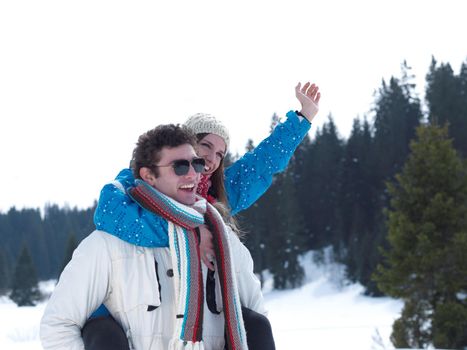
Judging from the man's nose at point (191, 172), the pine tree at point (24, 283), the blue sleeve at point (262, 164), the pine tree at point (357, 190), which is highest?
the pine tree at point (357, 190)

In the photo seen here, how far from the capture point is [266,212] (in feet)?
156

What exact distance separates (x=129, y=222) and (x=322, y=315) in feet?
113

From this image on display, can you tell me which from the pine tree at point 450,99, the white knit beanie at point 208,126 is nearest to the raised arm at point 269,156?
the white knit beanie at point 208,126

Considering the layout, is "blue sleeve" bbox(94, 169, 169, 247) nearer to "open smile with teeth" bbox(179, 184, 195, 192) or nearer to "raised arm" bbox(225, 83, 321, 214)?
"open smile with teeth" bbox(179, 184, 195, 192)

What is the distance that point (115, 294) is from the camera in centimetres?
246

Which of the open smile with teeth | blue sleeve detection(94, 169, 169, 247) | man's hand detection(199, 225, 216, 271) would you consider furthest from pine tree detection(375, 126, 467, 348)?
blue sleeve detection(94, 169, 169, 247)

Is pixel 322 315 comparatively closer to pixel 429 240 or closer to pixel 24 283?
pixel 429 240

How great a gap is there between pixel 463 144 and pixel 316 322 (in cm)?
2018

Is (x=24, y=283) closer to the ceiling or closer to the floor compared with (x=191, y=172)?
closer to the ceiling

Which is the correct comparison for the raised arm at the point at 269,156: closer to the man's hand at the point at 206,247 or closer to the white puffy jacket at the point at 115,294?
the man's hand at the point at 206,247

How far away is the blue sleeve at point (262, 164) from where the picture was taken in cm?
371

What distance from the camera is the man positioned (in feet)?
7.82

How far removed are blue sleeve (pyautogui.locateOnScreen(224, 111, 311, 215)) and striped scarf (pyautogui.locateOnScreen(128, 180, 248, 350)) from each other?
116 centimetres

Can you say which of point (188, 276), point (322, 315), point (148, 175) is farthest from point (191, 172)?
point (322, 315)
